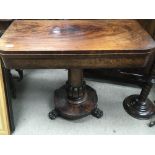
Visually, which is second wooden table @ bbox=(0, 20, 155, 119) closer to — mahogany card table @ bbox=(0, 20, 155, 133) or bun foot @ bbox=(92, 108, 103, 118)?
mahogany card table @ bbox=(0, 20, 155, 133)

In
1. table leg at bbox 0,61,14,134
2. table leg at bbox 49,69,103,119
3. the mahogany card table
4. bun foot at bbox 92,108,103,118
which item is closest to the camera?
the mahogany card table

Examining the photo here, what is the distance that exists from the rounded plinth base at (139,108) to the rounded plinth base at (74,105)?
29 cm

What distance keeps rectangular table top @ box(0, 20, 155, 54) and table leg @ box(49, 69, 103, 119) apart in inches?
13.9

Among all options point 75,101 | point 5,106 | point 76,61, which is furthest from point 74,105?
point 76,61

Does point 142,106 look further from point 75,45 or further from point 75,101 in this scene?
point 75,45

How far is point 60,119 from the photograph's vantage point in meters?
1.52

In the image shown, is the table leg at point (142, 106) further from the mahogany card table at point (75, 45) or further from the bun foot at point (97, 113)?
the mahogany card table at point (75, 45)

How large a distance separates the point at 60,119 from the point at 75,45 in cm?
74

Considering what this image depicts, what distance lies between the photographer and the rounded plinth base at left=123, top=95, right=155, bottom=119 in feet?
5.11

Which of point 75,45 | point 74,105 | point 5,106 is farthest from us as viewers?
point 74,105

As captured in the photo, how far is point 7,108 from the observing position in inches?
50.5

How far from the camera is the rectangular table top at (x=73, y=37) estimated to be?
927mm

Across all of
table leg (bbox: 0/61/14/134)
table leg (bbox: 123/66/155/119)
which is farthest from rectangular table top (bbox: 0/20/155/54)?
table leg (bbox: 123/66/155/119)
